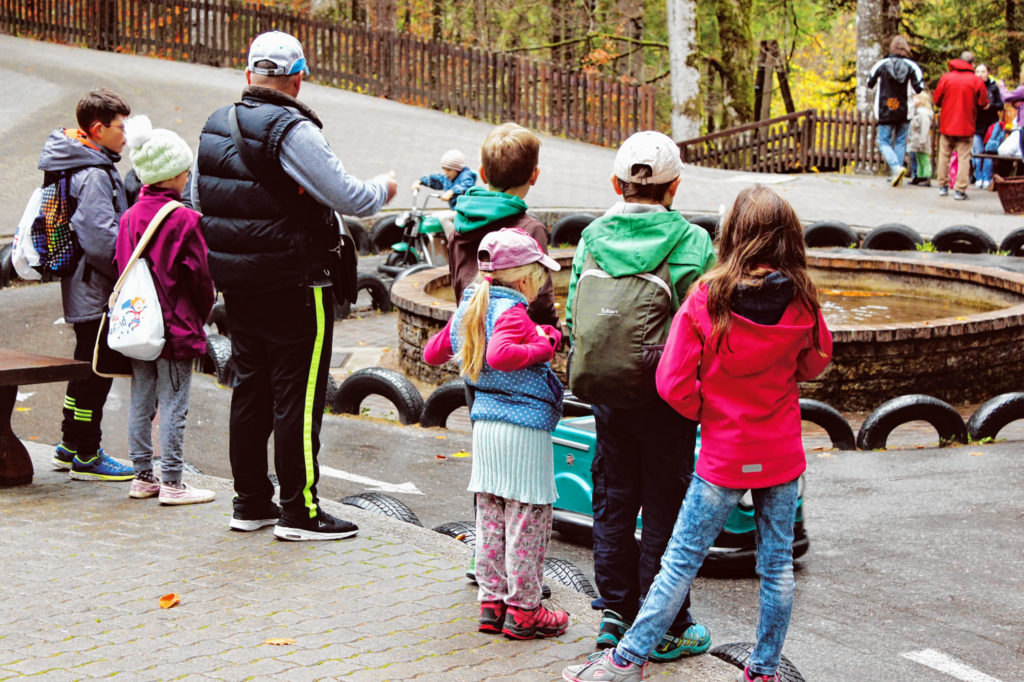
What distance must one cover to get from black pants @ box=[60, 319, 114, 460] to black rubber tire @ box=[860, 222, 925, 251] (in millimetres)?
11514

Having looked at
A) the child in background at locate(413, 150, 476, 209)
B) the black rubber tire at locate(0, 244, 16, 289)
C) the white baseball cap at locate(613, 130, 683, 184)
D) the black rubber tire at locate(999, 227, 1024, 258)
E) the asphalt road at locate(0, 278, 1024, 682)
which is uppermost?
the child in background at locate(413, 150, 476, 209)

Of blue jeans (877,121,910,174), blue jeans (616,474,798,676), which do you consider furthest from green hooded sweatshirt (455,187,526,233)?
blue jeans (877,121,910,174)

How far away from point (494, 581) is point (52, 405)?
5.61 meters

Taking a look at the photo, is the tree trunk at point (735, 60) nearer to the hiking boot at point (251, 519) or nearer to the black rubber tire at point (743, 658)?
the hiking boot at point (251, 519)

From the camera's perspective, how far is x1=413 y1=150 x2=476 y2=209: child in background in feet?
39.1

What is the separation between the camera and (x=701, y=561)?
159 inches

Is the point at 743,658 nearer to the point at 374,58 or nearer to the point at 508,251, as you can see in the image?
the point at 508,251

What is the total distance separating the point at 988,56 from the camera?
101ft

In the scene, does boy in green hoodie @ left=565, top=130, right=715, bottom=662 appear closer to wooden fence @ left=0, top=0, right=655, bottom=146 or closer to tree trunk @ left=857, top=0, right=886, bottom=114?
wooden fence @ left=0, top=0, right=655, bottom=146

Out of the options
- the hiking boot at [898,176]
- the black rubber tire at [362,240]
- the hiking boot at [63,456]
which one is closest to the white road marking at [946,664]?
the hiking boot at [63,456]

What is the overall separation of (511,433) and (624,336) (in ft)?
1.92

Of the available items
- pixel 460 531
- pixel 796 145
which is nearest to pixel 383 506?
pixel 460 531

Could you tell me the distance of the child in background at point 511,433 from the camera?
4414mm

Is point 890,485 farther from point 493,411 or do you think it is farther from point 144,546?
point 144,546
